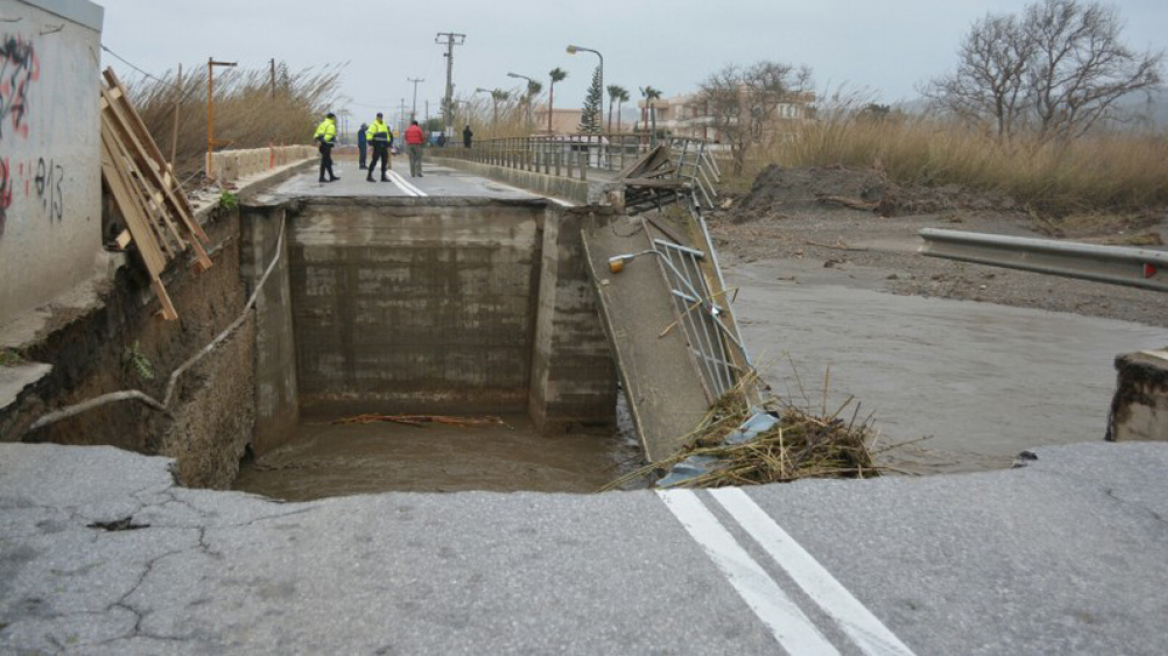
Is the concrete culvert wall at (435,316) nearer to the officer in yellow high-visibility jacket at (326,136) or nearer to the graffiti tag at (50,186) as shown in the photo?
the officer in yellow high-visibility jacket at (326,136)

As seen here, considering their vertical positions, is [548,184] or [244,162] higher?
[244,162]

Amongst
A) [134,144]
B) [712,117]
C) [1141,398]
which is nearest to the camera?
[1141,398]

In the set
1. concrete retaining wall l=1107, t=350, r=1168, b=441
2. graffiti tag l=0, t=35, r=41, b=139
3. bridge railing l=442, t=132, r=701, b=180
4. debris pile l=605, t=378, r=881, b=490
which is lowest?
debris pile l=605, t=378, r=881, b=490

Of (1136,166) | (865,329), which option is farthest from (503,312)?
(1136,166)

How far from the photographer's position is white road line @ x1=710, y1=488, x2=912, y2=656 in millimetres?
3666

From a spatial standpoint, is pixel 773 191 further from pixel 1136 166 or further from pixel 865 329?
pixel 865 329

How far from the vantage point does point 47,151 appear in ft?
27.1

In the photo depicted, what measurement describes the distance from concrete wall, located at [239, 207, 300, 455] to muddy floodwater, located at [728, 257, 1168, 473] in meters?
8.17

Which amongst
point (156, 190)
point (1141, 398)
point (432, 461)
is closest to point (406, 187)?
point (432, 461)

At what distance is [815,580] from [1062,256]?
13.3 feet

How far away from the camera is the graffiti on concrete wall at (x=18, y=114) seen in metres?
7.51

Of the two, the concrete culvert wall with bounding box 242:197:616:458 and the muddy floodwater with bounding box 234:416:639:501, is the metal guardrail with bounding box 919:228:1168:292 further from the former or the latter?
the concrete culvert wall with bounding box 242:197:616:458

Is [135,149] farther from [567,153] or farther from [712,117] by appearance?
[712,117]

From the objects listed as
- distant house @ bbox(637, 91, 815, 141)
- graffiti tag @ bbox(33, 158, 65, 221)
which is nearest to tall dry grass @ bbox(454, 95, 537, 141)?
distant house @ bbox(637, 91, 815, 141)
